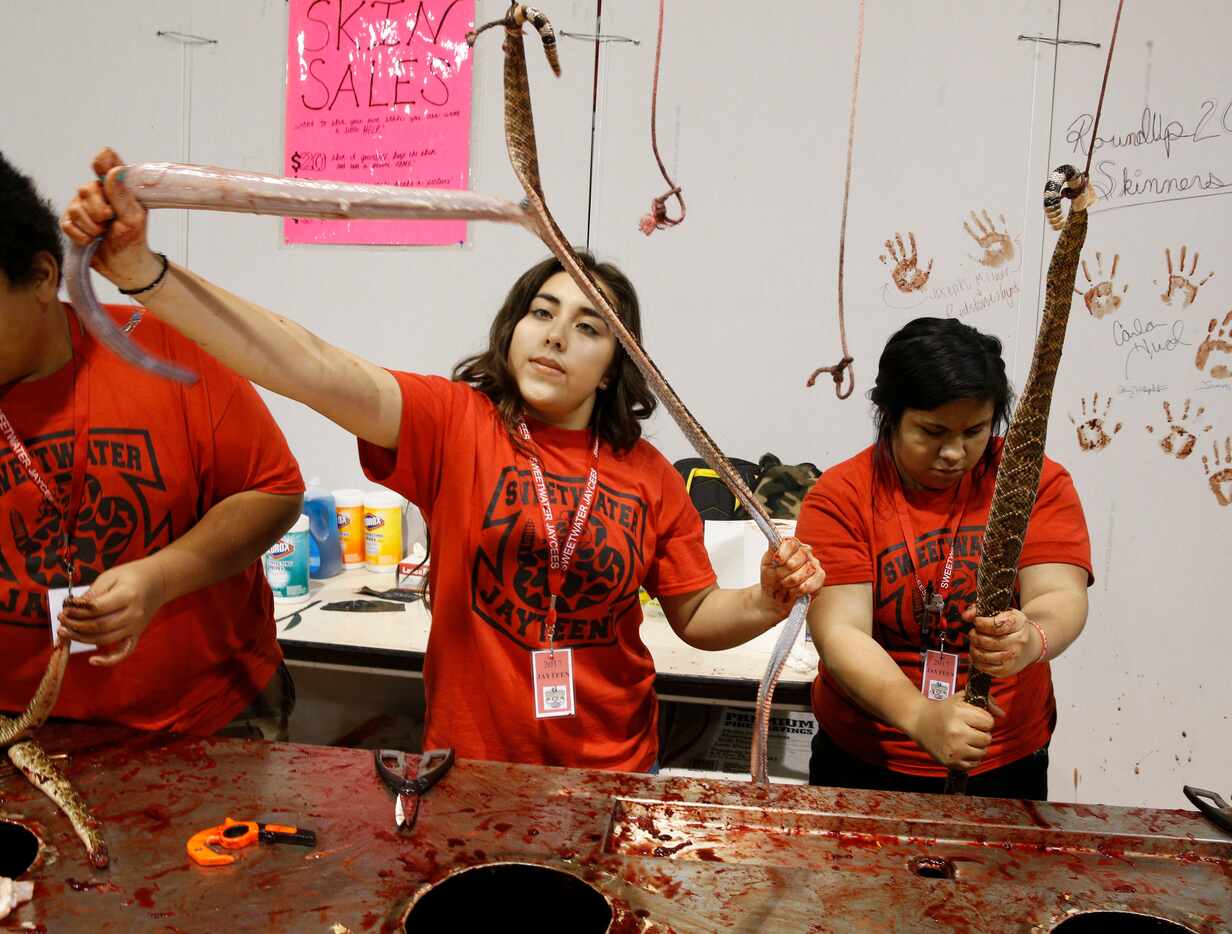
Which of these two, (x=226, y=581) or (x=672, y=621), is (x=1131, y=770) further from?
(x=226, y=581)

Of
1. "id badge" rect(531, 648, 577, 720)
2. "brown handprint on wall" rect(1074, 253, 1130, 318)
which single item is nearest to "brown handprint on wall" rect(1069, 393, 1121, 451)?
"brown handprint on wall" rect(1074, 253, 1130, 318)

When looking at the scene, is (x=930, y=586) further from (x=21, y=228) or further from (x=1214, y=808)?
(x=21, y=228)

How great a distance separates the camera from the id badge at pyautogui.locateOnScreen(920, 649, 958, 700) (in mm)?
1464

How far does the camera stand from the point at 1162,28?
7.85ft

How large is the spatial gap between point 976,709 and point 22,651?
56.1 inches

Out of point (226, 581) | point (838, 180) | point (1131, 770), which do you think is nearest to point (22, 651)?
point (226, 581)

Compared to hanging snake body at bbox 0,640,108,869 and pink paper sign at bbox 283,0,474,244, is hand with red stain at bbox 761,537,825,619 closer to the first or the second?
hanging snake body at bbox 0,640,108,869

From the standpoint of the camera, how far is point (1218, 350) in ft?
8.00

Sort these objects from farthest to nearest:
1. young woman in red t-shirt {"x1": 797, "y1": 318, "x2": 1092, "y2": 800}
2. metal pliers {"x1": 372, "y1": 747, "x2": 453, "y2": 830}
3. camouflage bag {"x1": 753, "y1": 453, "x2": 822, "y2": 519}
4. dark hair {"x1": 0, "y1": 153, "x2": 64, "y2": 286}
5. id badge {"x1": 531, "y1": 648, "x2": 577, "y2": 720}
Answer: camouflage bag {"x1": 753, "y1": 453, "x2": 822, "y2": 519}
young woman in red t-shirt {"x1": 797, "y1": 318, "x2": 1092, "y2": 800}
id badge {"x1": 531, "y1": 648, "x2": 577, "y2": 720}
dark hair {"x1": 0, "y1": 153, "x2": 64, "y2": 286}
metal pliers {"x1": 372, "y1": 747, "x2": 453, "y2": 830}

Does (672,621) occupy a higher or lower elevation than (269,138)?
lower

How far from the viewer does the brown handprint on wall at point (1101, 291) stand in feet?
8.20

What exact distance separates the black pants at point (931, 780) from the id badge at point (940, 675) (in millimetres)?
156

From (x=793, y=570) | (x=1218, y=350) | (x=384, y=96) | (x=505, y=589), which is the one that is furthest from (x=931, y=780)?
(x=384, y=96)

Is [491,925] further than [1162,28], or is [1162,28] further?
[1162,28]
